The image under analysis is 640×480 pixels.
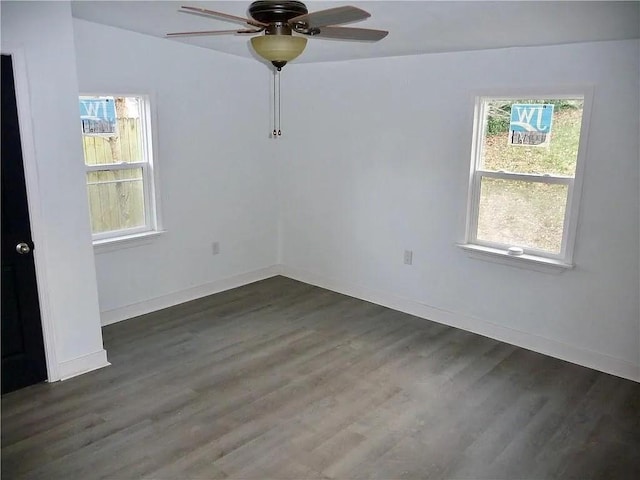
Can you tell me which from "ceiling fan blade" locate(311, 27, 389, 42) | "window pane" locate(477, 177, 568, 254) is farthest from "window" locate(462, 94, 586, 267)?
"ceiling fan blade" locate(311, 27, 389, 42)

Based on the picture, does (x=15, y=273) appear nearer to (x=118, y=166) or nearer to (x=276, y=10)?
(x=118, y=166)

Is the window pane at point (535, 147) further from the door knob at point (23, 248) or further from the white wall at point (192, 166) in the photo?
the door knob at point (23, 248)

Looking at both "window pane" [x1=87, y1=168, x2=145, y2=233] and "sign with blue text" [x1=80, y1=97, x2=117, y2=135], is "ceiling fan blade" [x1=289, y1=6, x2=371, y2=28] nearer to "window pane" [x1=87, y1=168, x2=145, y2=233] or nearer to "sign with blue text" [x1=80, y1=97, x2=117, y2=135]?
"sign with blue text" [x1=80, y1=97, x2=117, y2=135]

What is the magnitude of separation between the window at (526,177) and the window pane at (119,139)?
271 cm

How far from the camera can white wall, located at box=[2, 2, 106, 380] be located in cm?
290

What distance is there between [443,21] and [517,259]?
6.03ft

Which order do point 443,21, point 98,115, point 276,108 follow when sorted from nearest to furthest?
point 443,21 < point 98,115 < point 276,108

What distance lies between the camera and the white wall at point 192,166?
3963 millimetres

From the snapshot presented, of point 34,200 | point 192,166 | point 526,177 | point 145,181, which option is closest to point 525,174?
point 526,177

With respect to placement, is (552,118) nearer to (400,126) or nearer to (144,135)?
(400,126)

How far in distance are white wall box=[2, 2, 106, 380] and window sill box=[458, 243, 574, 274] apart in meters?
2.80

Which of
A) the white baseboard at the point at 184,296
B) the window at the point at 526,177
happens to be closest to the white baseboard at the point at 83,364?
the white baseboard at the point at 184,296

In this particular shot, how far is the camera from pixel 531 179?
12.2 feet

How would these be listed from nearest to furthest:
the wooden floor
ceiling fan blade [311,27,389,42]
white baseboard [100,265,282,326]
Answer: ceiling fan blade [311,27,389,42], the wooden floor, white baseboard [100,265,282,326]
